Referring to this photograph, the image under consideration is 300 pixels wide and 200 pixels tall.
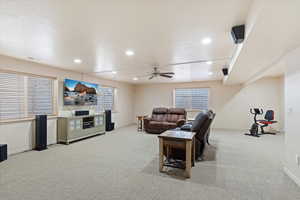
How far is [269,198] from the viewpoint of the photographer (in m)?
2.07

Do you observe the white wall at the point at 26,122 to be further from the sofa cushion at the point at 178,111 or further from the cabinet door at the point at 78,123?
the sofa cushion at the point at 178,111

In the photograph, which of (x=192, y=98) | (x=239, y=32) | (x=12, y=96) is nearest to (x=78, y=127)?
(x=12, y=96)

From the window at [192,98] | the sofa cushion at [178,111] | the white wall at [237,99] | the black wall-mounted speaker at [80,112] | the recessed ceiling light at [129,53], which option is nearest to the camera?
the recessed ceiling light at [129,53]

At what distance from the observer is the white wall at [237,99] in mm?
6593

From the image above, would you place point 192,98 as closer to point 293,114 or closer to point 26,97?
point 293,114

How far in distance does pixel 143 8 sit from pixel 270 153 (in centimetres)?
439

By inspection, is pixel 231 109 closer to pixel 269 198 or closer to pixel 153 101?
pixel 153 101

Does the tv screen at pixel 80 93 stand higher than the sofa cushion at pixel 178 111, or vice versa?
the tv screen at pixel 80 93

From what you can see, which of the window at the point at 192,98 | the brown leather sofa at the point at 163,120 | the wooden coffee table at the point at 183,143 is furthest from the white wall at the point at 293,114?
the window at the point at 192,98

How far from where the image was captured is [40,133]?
4.20 m

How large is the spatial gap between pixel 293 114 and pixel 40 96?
5.98m

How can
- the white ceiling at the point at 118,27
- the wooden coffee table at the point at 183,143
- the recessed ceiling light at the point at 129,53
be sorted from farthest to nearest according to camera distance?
the recessed ceiling light at the point at 129,53 < the wooden coffee table at the point at 183,143 < the white ceiling at the point at 118,27

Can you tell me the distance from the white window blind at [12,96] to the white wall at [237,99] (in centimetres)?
604

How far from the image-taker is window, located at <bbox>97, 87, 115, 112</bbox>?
686 centimetres
